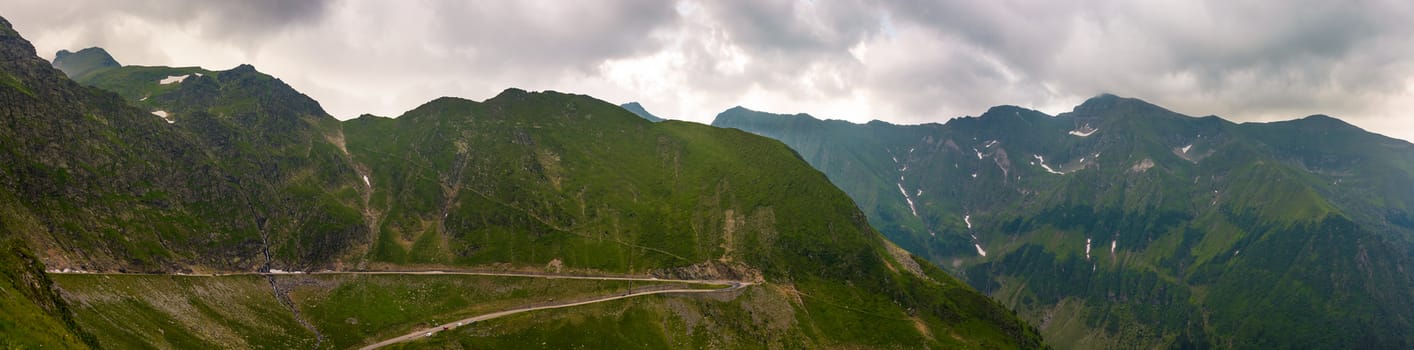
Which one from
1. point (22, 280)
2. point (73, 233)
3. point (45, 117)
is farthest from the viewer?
point (45, 117)

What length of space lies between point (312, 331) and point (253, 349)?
77.2 ft

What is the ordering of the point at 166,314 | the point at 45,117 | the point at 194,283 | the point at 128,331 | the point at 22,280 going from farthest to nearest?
1. the point at 45,117
2. the point at 194,283
3. the point at 166,314
4. the point at 128,331
5. the point at 22,280

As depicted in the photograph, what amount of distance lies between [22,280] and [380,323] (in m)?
114

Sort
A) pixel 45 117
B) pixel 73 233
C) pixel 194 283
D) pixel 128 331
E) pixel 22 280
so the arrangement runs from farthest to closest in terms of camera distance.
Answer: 1. pixel 45 117
2. pixel 194 283
3. pixel 73 233
4. pixel 128 331
5. pixel 22 280

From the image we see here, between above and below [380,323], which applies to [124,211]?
above

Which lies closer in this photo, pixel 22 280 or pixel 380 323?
pixel 22 280

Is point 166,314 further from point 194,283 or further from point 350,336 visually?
point 350,336

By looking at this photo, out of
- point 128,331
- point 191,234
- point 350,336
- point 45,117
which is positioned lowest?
point 350,336

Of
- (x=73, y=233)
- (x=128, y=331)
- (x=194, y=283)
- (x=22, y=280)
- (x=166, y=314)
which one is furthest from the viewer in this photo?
(x=194, y=283)

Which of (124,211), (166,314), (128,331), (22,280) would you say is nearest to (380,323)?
(166,314)

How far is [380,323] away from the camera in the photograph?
189750 mm

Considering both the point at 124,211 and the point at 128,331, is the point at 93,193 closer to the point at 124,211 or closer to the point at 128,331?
the point at 124,211

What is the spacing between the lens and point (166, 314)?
14950cm

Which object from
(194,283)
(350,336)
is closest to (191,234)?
(194,283)
